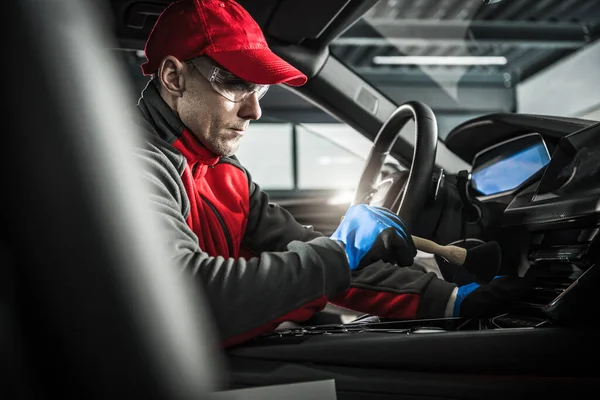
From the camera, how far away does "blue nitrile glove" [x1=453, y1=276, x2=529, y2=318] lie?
1001mm

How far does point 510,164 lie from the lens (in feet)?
4.40

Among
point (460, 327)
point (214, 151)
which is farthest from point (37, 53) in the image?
point (460, 327)

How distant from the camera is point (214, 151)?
1.03m

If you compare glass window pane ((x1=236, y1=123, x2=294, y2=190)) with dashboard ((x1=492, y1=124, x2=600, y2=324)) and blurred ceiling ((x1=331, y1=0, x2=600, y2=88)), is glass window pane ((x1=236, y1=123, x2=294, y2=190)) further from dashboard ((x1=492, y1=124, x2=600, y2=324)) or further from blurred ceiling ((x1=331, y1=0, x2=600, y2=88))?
dashboard ((x1=492, y1=124, x2=600, y2=324))

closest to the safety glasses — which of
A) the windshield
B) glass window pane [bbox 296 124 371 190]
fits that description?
the windshield

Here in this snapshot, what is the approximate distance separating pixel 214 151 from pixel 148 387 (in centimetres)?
53

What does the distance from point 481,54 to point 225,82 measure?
8.46 m

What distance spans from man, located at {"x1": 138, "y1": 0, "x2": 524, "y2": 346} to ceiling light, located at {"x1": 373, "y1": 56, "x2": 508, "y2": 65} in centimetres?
836

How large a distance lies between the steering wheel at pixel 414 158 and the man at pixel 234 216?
122 millimetres

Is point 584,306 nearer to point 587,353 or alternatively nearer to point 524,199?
point 587,353

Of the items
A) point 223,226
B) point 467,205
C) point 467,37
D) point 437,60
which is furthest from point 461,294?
point 437,60

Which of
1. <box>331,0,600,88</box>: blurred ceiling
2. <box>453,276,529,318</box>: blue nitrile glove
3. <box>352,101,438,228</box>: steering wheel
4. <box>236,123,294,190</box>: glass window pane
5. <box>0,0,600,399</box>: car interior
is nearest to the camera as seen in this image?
<box>0,0,600,399</box>: car interior

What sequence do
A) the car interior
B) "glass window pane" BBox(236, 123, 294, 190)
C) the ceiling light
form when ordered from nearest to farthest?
the car interior → "glass window pane" BBox(236, 123, 294, 190) → the ceiling light

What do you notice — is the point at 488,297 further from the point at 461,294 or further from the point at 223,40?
the point at 223,40
